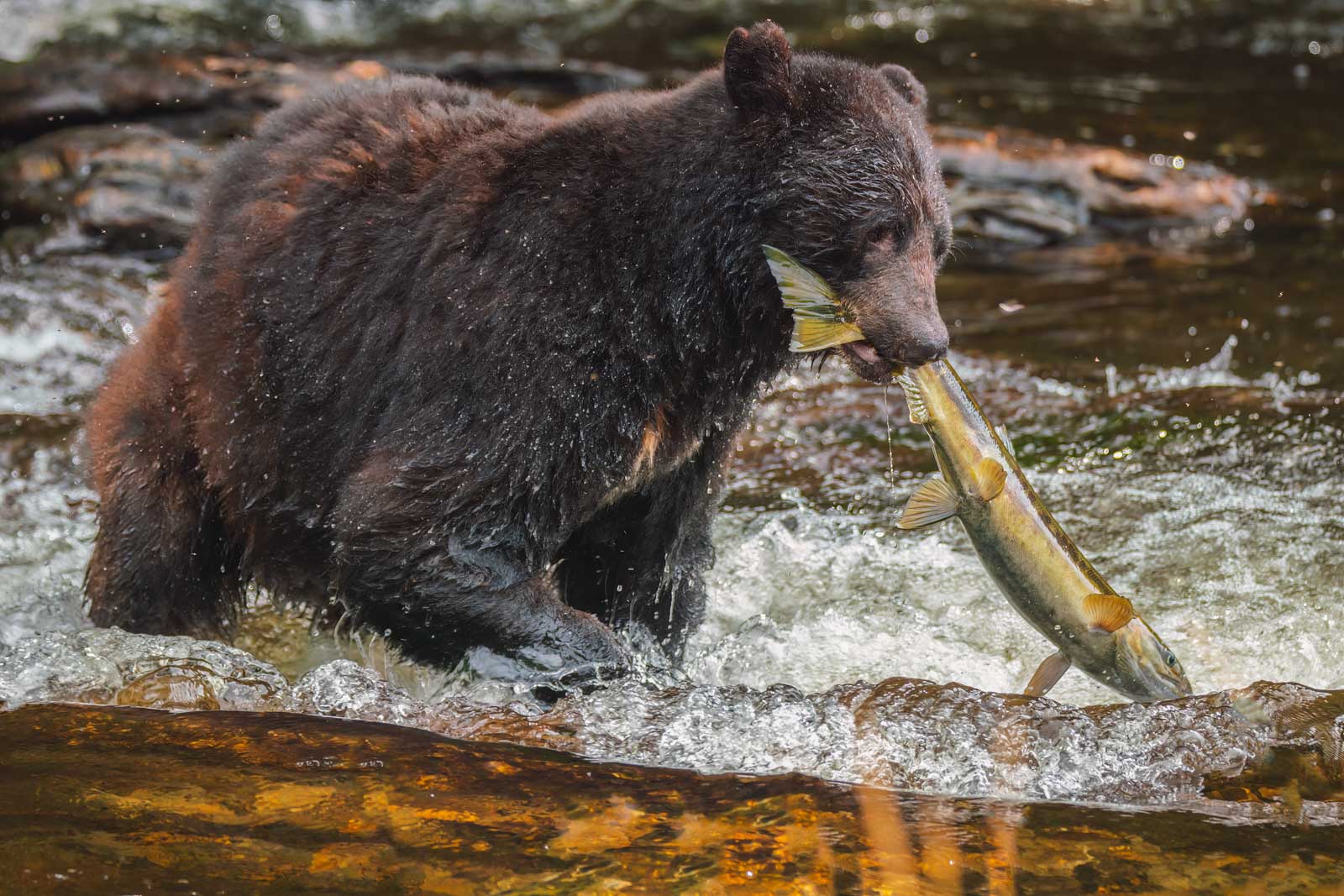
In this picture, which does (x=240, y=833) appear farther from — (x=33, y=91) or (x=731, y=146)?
(x=33, y=91)

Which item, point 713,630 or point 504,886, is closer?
point 504,886

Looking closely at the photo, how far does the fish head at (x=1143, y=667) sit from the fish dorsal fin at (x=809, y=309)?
113cm

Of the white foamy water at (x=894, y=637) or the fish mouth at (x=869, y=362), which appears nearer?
the white foamy water at (x=894, y=637)

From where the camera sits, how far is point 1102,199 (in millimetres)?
10250

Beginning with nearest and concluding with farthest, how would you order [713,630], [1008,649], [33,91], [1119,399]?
1. [1008,649]
2. [713,630]
3. [1119,399]
4. [33,91]

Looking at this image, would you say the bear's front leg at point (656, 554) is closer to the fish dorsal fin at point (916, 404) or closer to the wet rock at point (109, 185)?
the fish dorsal fin at point (916, 404)

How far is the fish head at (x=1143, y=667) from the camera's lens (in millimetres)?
4211

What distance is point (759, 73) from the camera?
14.4 ft


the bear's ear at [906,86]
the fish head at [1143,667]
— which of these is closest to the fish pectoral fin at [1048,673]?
the fish head at [1143,667]

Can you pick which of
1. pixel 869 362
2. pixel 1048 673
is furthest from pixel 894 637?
pixel 869 362

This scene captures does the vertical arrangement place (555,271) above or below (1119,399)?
above

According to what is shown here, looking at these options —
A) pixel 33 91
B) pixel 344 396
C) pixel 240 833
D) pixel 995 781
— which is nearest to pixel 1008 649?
pixel 995 781

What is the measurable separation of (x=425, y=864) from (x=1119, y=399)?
16.4ft

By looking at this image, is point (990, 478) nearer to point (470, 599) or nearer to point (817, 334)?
point (817, 334)
